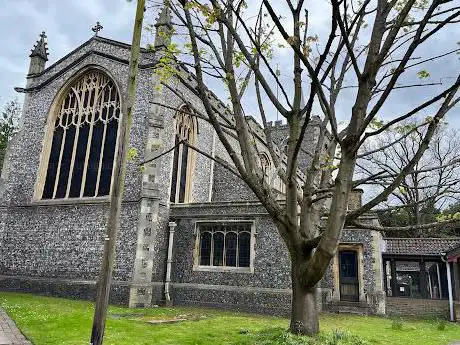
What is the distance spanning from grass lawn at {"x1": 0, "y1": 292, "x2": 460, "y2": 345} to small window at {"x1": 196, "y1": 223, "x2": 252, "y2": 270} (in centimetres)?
267

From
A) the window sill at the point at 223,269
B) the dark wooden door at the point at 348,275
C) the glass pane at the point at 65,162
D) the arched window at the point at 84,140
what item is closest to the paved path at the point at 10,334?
the window sill at the point at 223,269

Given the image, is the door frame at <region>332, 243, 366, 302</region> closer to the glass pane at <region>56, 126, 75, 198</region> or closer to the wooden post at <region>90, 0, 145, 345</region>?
the wooden post at <region>90, 0, 145, 345</region>

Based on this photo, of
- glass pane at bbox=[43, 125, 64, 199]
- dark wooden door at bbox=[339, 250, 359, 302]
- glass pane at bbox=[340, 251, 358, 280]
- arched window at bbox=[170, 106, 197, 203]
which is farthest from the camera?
glass pane at bbox=[43, 125, 64, 199]

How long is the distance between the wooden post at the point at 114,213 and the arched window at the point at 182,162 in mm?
10249

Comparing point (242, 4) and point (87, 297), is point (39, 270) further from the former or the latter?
point (242, 4)

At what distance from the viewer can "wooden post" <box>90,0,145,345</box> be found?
492cm

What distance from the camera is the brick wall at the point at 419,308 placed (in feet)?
50.3

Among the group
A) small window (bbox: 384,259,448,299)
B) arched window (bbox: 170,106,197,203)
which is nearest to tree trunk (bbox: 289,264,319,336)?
arched window (bbox: 170,106,197,203)

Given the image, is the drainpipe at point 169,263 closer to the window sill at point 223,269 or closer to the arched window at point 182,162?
the window sill at point 223,269

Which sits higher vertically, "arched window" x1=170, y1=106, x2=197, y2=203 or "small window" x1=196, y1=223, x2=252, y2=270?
"arched window" x1=170, y1=106, x2=197, y2=203

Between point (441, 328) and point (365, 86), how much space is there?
8.31 metres

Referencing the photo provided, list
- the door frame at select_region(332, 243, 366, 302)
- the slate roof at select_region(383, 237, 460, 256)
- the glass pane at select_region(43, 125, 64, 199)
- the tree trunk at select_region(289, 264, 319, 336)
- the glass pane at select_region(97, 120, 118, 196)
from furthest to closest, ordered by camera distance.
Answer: the slate roof at select_region(383, 237, 460, 256) < the glass pane at select_region(43, 125, 64, 199) < the glass pane at select_region(97, 120, 118, 196) < the door frame at select_region(332, 243, 366, 302) < the tree trunk at select_region(289, 264, 319, 336)

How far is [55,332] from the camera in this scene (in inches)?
280

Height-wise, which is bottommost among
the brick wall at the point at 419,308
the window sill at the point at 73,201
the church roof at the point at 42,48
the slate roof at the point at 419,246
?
the brick wall at the point at 419,308
